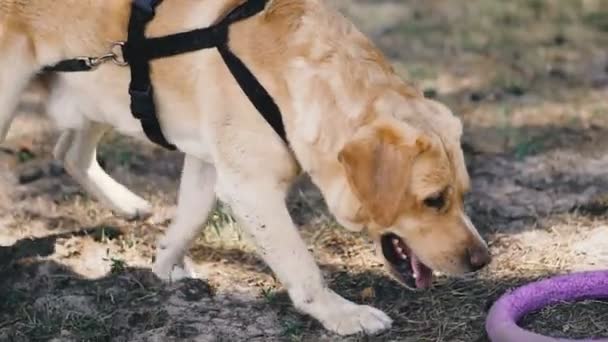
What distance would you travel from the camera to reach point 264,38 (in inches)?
163

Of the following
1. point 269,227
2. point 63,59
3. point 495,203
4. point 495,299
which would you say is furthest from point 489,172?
point 63,59

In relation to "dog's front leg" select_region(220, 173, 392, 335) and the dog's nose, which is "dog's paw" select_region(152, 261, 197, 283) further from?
the dog's nose

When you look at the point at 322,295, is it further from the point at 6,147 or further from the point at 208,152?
the point at 6,147

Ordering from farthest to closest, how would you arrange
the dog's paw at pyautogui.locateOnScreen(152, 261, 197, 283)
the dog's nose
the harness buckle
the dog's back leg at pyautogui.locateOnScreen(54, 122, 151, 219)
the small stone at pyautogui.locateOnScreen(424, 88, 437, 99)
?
the small stone at pyautogui.locateOnScreen(424, 88, 437, 99) < the dog's back leg at pyautogui.locateOnScreen(54, 122, 151, 219) < the dog's paw at pyautogui.locateOnScreen(152, 261, 197, 283) < the harness buckle < the dog's nose

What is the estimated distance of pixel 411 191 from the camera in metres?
3.91

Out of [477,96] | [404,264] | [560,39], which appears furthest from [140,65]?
[560,39]

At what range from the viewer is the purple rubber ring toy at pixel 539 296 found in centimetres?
407

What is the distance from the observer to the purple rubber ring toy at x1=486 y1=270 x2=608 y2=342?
4.07m

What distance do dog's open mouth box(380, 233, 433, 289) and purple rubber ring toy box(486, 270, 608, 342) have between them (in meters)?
0.26

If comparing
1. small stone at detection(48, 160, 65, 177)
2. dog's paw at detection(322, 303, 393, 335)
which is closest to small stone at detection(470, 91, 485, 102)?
small stone at detection(48, 160, 65, 177)

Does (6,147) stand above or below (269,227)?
below

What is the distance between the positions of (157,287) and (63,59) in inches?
37.0

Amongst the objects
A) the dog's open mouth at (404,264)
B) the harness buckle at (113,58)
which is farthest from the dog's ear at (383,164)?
the harness buckle at (113,58)

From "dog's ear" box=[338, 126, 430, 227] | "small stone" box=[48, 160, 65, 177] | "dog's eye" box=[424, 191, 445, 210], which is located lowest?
"small stone" box=[48, 160, 65, 177]
